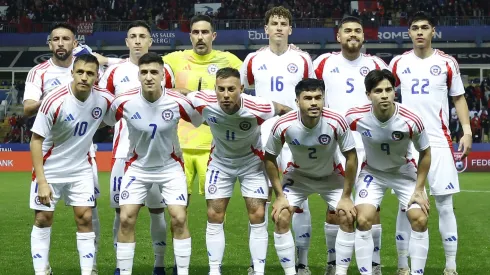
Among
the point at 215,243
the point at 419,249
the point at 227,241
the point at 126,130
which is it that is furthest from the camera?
the point at 227,241

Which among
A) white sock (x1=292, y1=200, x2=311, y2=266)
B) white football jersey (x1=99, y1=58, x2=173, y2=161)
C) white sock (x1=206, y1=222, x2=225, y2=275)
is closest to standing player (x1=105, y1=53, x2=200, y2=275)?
white sock (x1=206, y1=222, x2=225, y2=275)

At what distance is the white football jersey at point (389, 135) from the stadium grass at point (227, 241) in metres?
1.47

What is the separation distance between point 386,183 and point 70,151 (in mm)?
2873

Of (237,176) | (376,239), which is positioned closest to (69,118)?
(237,176)

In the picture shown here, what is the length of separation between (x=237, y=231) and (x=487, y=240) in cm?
348

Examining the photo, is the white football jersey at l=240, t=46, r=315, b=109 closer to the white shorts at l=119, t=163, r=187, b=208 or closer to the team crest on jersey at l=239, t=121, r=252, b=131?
the team crest on jersey at l=239, t=121, r=252, b=131

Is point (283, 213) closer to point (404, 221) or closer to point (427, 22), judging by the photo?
point (404, 221)

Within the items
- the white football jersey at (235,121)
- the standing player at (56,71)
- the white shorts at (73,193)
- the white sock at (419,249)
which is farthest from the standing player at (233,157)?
the white sock at (419,249)

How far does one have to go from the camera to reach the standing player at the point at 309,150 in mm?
7133

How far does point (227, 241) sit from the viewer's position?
10758 millimetres

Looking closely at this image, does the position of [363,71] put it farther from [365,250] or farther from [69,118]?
[69,118]

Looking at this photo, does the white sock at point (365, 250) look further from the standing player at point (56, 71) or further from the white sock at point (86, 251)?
the standing player at point (56, 71)

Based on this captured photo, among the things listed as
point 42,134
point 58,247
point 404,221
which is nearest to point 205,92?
point 42,134

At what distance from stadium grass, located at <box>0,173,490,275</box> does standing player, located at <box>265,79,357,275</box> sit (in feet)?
3.96
